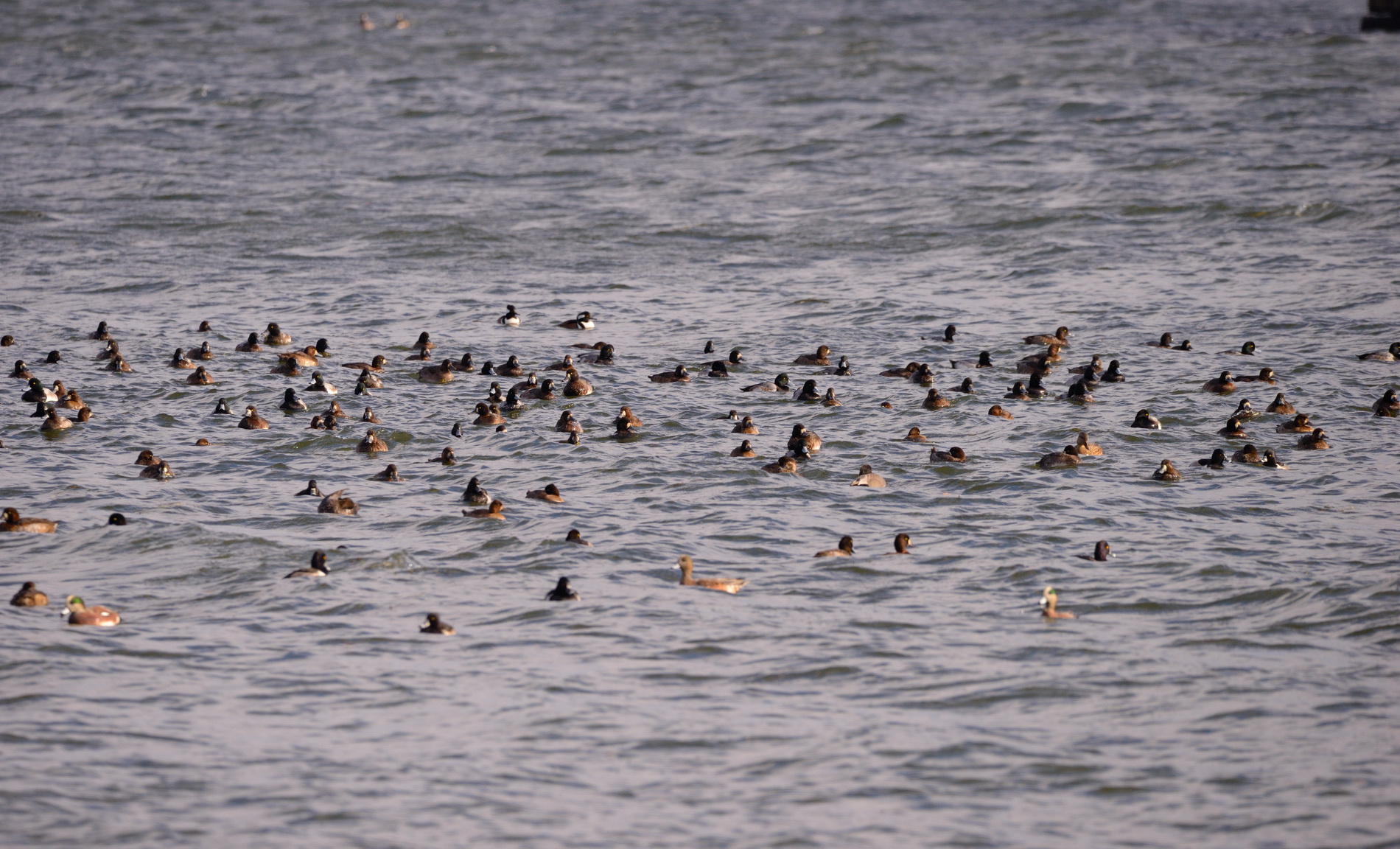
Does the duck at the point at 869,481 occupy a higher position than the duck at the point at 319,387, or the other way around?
the duck at the point at 319,387

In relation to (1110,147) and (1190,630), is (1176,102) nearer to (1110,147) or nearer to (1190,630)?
(1110,147)

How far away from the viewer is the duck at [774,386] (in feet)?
85.4

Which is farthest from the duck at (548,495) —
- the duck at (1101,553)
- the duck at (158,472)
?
the duck at (1101,553)

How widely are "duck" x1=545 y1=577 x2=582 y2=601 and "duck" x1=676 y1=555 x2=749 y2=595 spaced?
130cm

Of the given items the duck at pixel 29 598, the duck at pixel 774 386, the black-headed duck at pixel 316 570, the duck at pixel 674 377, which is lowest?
the duck at pixel 29 598

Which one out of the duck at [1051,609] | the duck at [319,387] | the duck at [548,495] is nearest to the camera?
the duck at [1051,609]

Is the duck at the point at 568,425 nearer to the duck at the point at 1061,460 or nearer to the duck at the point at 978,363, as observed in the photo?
the duck at the point at 1061,460

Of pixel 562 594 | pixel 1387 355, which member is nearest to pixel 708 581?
pixel 562 594

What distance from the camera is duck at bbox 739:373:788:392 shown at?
2603 centimetres

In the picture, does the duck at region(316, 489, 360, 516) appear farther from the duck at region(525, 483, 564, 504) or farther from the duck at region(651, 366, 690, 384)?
the duck at region(651, 366, 690, 384)

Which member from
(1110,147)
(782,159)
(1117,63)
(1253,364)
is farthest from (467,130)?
(1253,364)

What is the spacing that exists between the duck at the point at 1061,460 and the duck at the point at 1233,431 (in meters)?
2.77

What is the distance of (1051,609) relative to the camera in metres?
16.8

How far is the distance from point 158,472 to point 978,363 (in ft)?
46.0
